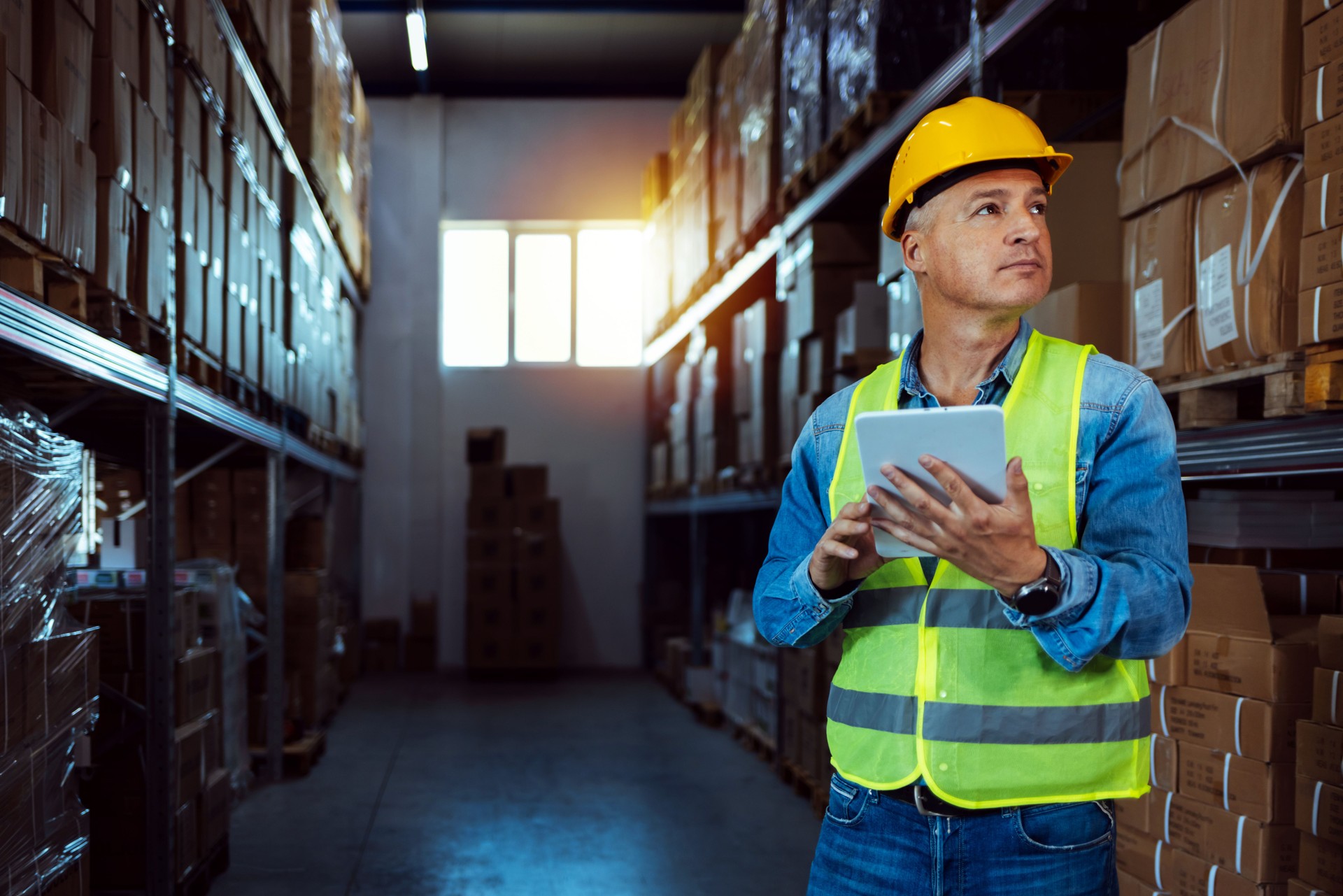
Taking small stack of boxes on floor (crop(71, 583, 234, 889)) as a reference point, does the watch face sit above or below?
above

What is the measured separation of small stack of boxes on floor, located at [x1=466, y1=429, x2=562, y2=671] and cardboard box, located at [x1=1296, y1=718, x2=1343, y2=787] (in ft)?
30.2

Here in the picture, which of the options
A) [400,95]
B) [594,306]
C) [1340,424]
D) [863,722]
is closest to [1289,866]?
[1340,424]

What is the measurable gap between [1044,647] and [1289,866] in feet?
5.41

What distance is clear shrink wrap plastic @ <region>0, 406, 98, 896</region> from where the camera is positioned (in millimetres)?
3109

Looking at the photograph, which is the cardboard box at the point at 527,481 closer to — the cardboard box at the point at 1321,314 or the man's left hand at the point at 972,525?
the cardboard box at the point at 1321,314

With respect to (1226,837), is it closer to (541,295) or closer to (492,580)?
(492,580)

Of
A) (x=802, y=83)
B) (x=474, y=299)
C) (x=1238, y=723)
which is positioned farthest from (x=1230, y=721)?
(x=474, y=299)

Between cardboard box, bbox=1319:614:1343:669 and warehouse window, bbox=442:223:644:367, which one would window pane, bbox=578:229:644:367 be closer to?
warehouse window, bbox=442:223:644:367

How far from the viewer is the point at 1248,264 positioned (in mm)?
2818

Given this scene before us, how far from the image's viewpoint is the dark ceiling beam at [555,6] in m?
11.1

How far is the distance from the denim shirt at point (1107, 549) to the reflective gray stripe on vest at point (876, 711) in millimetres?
109

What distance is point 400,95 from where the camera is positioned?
42.5 feet

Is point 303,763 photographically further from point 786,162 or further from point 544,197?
point 544,197

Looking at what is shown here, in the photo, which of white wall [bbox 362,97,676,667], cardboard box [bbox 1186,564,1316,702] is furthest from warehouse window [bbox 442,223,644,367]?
cardboard box [bbox 1186,564,1316,702]
